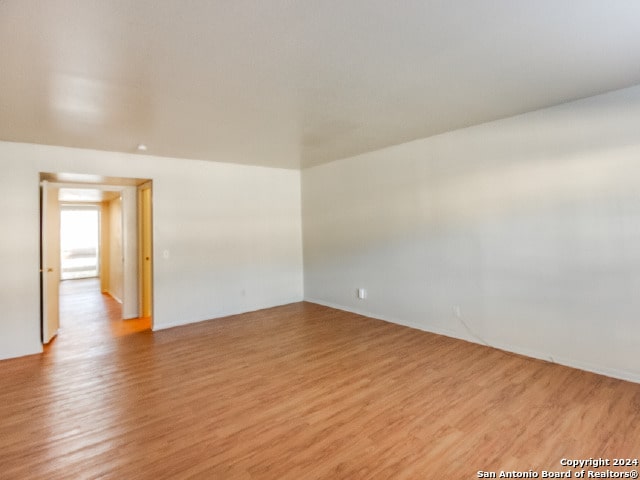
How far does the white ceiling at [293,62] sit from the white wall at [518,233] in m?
0.40

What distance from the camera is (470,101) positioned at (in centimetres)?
306

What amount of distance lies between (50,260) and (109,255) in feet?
12.7

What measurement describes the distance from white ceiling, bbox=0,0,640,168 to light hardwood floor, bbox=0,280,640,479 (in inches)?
98.3

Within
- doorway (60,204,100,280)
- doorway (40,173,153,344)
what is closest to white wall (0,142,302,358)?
doorway (40,173,153,344)

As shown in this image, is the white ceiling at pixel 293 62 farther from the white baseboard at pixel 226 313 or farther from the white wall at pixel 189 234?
the white baseboard at pixel 226 313

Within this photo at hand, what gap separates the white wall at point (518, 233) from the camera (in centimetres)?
294

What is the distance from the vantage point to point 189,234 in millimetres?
5098

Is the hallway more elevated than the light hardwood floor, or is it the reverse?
the hallway

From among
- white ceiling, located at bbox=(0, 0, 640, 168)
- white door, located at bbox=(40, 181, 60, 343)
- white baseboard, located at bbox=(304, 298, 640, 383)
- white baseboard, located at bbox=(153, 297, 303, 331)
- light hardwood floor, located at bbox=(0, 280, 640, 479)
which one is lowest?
light hardwood floor, located at bbox=(0, 280, 640, 479)

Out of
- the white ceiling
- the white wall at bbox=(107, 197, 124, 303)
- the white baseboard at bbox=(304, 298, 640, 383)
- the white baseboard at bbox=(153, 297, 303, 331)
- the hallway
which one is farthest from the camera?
the white wall at bbox=(107, 197, 124, 303)

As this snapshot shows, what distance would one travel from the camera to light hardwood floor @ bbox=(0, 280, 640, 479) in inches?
78.5

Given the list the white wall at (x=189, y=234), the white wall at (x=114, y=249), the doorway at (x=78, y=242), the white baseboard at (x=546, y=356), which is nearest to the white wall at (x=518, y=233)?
the white baseboard at (x=546, y=356)

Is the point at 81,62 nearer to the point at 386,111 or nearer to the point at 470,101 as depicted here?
the point at 386,111

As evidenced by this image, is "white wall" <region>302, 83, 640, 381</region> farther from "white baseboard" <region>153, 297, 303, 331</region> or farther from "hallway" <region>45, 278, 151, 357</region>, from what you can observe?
"hallway" <region>45, 278, 151, 357</region>
